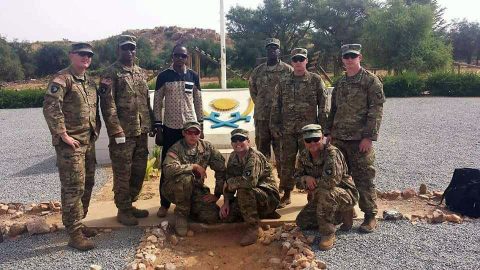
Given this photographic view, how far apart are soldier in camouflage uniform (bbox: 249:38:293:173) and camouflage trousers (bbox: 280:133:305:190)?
7.3 inches

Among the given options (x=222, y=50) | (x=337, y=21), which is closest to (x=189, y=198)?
(x=222, y=50)

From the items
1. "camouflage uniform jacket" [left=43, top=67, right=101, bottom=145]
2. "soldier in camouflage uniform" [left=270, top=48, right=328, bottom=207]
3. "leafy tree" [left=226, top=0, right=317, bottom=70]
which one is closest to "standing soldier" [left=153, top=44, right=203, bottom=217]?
"camouflage uniform jacket" [left=43, top=67, right=101, bottom=145]

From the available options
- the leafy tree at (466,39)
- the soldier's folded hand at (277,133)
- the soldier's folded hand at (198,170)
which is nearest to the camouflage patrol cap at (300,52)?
the soldier's folded hand at (277,133)

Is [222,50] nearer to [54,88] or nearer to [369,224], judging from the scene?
[54,88]

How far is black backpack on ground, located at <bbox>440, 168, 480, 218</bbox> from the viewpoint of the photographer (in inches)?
179

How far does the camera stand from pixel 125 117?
441 cm

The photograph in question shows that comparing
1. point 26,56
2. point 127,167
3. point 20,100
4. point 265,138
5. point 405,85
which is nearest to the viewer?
point 127,167

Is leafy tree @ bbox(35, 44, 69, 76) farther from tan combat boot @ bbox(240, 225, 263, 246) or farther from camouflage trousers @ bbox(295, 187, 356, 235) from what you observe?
camouflage trousers @ bbox(295, 187, 356, 235)

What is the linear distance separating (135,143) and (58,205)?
176cm

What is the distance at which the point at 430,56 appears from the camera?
25.5m

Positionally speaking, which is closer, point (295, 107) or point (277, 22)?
point (295, 107)

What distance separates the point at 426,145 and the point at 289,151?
5381 mm

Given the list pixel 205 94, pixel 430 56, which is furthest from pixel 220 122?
pixel 430 56

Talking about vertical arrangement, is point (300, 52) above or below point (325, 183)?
above
